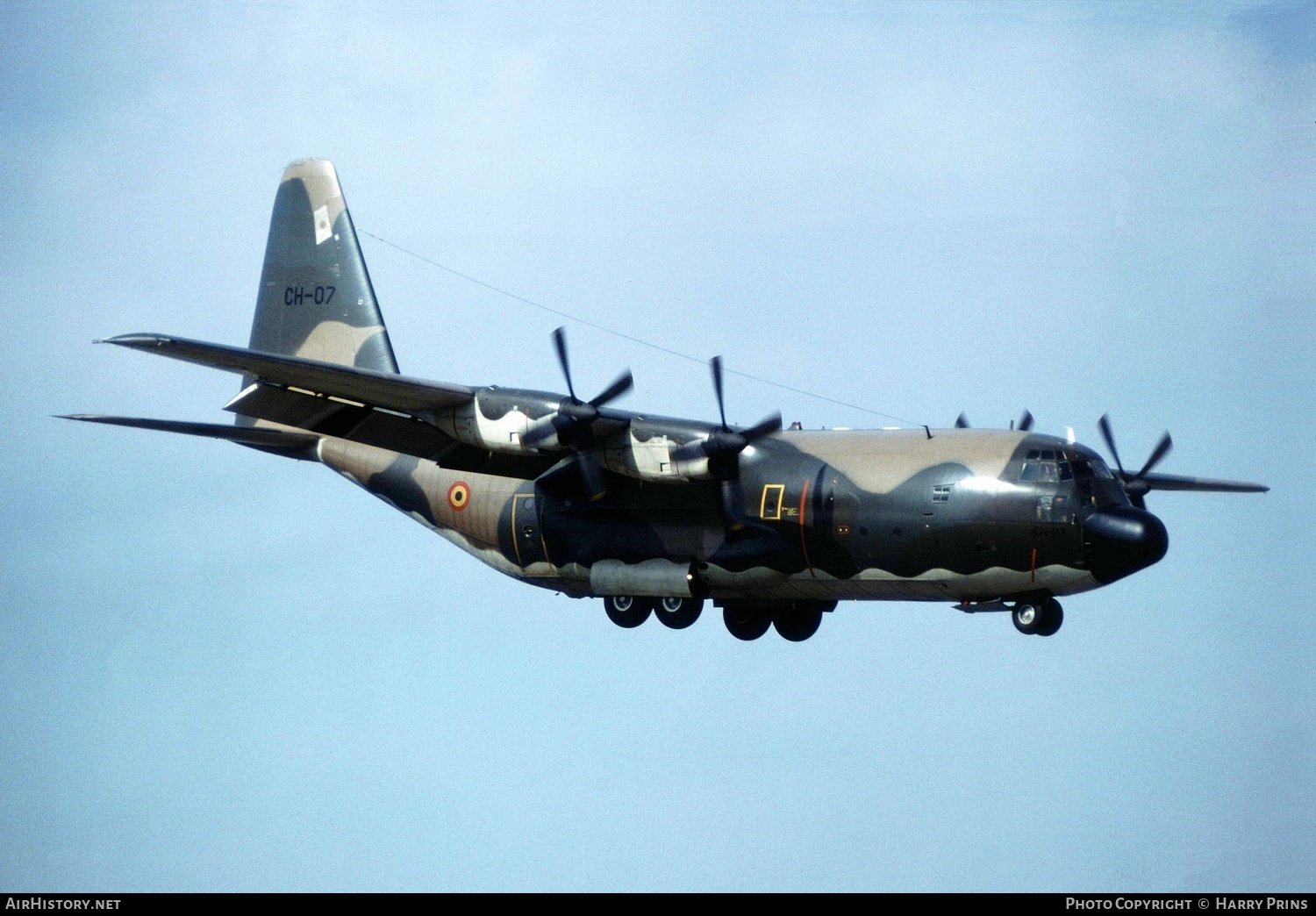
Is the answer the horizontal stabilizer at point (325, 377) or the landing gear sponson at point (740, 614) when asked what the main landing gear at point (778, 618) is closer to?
the landing gear sponson at point (740, 614)

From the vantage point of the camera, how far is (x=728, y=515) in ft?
84.8

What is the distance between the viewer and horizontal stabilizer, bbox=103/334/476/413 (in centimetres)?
2383

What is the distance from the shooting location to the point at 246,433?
29766 mm

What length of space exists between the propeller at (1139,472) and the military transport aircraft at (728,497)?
0.03m

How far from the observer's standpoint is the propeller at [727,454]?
25.4m

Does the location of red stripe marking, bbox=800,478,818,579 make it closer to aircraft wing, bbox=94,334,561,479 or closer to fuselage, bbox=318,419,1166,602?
fuselage, bbox=318,419,1166,602

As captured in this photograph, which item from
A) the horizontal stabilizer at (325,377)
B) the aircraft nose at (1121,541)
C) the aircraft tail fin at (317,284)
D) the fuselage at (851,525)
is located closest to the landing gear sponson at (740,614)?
the fuselage at (851,525)

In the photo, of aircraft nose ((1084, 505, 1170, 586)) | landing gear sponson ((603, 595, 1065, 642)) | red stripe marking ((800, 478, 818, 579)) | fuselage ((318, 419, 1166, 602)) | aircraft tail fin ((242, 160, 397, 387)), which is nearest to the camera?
aircraft nose ((1084, 505, 1170, 586))

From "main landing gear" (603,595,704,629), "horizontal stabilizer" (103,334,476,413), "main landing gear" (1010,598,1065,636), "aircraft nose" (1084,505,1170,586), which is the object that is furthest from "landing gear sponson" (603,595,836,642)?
"aircraft nose" (1084,505,1170,586)

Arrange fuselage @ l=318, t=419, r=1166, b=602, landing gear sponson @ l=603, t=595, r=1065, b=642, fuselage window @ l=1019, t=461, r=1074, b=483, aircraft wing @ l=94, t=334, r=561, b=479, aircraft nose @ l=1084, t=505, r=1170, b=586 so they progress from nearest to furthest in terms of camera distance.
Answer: aircraft nose @ l=1084, t=505, r=1170, b=586, fuselage @ l=318, t=419, r=1166, b=602, fuselage window @ l=1019, t=461, r=1074, b=483, aircraft wing @ l=94, t=334, r=561, b=479, landing gear sponson @ l=603, t=595, r=1065, b=642

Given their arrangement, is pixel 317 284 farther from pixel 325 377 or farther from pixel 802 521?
pixel 802 521

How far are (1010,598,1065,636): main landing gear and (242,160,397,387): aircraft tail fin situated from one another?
40.6 feet

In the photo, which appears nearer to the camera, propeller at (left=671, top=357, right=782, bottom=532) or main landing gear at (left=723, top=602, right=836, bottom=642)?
propeller at (left=671, top=357, right=782, bottom=532)
